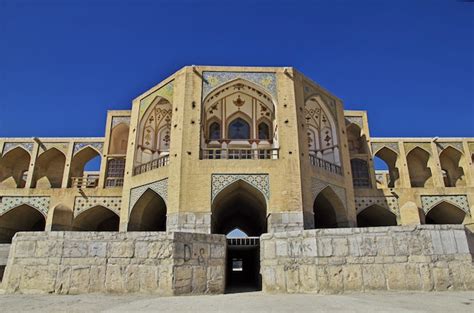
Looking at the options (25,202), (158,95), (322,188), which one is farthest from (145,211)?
(322,188)

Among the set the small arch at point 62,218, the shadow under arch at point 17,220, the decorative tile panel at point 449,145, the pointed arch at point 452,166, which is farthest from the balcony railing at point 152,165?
the pointed arch at point 452,166

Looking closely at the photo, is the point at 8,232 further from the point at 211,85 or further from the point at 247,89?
the point at 247,89

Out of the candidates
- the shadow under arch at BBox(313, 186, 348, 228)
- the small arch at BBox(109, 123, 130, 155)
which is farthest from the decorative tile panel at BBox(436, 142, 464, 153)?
the small arch at BBox(109, 123, 130, 155)

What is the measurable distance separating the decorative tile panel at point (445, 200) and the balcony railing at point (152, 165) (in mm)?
11773

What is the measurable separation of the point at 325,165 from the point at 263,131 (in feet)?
13.0

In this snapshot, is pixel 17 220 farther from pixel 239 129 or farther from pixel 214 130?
pixel 239 129

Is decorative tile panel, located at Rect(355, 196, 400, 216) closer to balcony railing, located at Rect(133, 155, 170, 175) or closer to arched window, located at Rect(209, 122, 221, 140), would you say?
arched window, located at Rect(209, 122, 221, 140)

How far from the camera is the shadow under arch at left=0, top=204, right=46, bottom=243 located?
1455 centimetres

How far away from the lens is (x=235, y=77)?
12.7 metres

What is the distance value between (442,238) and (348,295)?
2222 millimetres

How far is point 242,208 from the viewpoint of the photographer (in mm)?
14914

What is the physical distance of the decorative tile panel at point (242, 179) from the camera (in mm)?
10727

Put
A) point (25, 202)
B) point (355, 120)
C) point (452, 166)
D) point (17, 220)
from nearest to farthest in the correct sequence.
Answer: point (25, 202)
point (17, 220)
point (355, 120)
point (452, 166)

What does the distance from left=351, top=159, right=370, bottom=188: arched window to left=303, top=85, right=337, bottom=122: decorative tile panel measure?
12.4 feet
